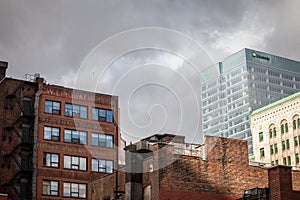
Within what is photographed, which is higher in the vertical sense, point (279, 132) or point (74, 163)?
point (279, 132)

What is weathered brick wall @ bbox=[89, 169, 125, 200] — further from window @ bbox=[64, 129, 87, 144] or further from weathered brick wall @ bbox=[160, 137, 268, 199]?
window @ bbox=[64, 129, 87, 144]

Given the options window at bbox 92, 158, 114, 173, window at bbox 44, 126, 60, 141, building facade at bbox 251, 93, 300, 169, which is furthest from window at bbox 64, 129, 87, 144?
building facade at bbox 251, 93, 300, 169

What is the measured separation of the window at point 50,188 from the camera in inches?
3305

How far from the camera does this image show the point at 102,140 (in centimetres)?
9100

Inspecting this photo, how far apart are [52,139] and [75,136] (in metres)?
3.52

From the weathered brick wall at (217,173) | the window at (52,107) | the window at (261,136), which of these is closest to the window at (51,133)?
the window at (52,107)

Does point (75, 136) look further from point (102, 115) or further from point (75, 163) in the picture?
point (102, 115)

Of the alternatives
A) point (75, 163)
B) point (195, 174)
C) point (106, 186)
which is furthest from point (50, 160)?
point (195, 174)

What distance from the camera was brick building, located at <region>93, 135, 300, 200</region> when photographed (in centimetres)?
5291

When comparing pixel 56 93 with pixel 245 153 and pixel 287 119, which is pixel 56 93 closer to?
pixel 245 153

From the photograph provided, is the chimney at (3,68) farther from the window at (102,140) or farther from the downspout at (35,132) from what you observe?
the window at (102,140)

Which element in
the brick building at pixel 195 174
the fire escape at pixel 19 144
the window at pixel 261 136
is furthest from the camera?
the window at pixel 261 136

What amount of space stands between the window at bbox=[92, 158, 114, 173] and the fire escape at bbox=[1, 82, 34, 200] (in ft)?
30.3

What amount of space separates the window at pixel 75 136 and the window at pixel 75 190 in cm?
607
